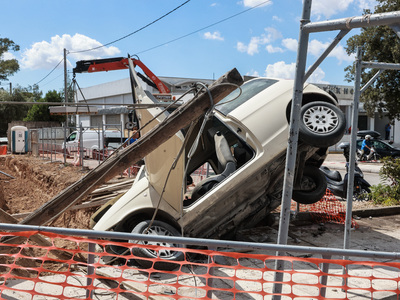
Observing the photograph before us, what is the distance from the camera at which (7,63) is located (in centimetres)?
5134

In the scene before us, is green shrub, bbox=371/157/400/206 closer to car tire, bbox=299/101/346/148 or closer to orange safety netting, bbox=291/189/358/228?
orange safety netting, bbox=291/189/358/228

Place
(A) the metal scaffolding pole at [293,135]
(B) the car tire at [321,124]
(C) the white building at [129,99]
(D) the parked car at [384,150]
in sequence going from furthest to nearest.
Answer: (C) the white building at [129,99] → (D) the parked car at [384,150] → (B) the car tire at [321,124] → (A) the metal scaffolding pole at [293,135]

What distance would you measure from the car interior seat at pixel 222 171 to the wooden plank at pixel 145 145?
1796 millimetres

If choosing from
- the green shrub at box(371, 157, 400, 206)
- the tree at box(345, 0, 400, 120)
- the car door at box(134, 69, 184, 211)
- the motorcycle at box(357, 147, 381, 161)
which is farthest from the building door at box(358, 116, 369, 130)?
the car door at box(134, 69, 184, 211)

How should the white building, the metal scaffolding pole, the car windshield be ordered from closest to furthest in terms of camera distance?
the metal scaffolding pole < the car windshield < the white building

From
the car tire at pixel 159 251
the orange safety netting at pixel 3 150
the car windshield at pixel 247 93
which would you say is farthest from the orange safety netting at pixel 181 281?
the orange safety netting at pixel 3 150

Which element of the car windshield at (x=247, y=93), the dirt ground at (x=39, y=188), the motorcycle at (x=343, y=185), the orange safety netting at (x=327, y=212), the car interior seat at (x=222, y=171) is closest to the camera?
the car interior seat at (x=222, y=171)

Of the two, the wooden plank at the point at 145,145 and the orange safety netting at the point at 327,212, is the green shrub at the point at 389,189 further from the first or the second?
the wooden plank at the point at 145,145

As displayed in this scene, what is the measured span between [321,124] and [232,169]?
1.43 m

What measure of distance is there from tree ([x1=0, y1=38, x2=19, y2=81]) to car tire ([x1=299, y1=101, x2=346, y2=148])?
5298 centimetres

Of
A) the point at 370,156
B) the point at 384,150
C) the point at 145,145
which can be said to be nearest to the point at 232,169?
the point at 145,145

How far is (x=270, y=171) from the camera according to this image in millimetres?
5895

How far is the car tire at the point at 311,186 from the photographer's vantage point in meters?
6.93

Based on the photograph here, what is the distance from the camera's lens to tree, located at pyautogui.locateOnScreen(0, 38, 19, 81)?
5038 cm
